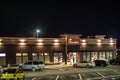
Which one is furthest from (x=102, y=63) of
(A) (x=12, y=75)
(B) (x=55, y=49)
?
(A) (x=12, y=75)

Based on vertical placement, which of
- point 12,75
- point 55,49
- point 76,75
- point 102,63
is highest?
point 55,49

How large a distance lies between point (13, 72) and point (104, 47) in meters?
46.6

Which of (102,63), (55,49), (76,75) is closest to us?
(76,75)

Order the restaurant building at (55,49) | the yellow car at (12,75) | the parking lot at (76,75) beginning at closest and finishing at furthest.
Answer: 1. the yellow car at (12,75)
2. the parking lot at (76,75)
3. the restaurant building at (55,49)

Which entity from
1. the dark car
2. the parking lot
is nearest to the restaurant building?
the dark car

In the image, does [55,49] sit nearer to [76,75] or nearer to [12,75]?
[76,75]

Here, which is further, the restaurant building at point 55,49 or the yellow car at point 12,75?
the restaurant building at point 55,49

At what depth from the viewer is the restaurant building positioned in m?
63.9

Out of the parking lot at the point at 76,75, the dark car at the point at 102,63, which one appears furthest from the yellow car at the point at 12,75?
the dark car at the point at 102,63

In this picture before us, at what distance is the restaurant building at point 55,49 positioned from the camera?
6394 cm

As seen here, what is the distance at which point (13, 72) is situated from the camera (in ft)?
109

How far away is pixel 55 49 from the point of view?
6938 cm

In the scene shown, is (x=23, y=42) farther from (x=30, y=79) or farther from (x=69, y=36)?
(x=30, y=79)

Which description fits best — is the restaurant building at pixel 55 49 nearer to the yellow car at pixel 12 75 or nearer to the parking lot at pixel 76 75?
the parking lot at pixel 76 75
